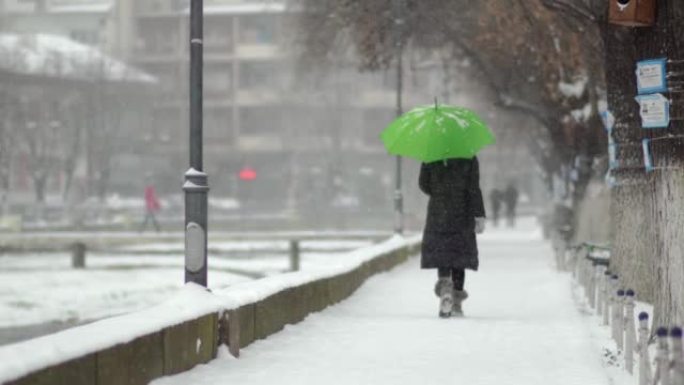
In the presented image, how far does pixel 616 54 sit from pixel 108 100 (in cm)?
4736

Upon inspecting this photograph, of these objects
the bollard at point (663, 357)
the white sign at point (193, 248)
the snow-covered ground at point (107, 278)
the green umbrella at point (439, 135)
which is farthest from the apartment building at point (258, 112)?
the bollard at point (663, 357)

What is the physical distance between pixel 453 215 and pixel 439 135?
787mm

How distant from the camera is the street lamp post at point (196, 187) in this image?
9664 mm

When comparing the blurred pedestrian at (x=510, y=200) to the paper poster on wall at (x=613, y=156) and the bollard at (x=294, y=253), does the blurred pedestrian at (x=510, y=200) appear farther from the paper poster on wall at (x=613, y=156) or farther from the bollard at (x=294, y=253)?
the paper poster on wall at (x=613, y=156)

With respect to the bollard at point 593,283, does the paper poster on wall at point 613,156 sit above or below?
above

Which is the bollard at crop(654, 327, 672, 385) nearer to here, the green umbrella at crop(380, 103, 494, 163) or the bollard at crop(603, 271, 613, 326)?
the bollard at crop(603, 271, 613, 326)

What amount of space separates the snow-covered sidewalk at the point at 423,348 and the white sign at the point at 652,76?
81.2 inches

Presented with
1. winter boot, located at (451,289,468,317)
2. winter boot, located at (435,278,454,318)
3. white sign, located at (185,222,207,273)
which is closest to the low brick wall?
white sign, located at (185,222,207,273)

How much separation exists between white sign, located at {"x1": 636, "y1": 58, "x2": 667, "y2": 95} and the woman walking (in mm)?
2915

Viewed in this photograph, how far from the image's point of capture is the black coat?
1211 centimetres

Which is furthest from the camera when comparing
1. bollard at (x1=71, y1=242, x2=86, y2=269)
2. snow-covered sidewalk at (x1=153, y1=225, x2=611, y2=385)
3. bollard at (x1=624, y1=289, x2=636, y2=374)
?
bollard at (x1=71, y1=242, x2=86, y2=269)

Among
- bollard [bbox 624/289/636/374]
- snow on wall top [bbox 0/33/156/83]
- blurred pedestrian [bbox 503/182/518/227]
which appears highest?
snow on wall top [bbox 0/33/156/83]

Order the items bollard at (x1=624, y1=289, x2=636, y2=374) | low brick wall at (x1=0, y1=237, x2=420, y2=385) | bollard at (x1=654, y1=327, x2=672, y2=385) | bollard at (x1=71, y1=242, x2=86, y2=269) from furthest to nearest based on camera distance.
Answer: bollard at (x1=71, y1=242, x2=86, y2=269)
bollard at (x1=624, y1=289, x2=636, y2=374)
low brick wall at (x1=0, y1=237, x2=420, y2=385)
bollard at (x1=654, y1=327, x2=672, y2=385)

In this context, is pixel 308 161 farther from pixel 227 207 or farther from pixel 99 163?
pixel 99 163
